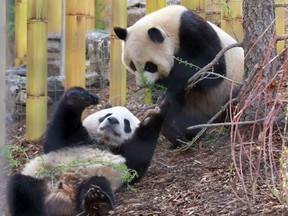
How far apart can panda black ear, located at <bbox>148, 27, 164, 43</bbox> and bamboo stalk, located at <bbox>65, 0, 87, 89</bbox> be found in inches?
19.6

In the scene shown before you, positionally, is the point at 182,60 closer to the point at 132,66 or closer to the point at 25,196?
the point at 132,66

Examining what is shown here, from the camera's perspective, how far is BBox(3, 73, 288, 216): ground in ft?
8.43

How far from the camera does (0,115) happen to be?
131cm

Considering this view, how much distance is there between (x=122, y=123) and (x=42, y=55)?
85 centimetres

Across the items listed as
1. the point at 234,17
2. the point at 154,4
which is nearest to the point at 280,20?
the point at 234,17

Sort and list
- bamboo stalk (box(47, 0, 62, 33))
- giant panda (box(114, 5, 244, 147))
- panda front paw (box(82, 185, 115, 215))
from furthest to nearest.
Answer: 1. bamboo stalk (box(47, 0, 62, 33))
2. giant panda (box(114, 5, 244, 147))
3. panda front paw (box(82, 185, 115, 215))

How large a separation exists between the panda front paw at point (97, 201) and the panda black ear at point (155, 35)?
1364mm

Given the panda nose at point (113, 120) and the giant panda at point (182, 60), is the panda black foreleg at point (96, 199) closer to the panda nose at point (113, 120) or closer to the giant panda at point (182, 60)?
the panda nose at point (113, 120)

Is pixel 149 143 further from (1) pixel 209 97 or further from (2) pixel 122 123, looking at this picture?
(1) pixel 209 97

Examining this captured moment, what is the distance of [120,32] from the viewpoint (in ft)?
12.9

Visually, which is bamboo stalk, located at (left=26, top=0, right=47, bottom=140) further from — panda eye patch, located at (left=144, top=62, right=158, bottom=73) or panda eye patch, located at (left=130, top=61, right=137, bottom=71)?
panda eye patch, located at (left=144, top=62, right=158, bottom=73)

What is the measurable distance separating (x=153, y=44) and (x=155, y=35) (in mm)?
76

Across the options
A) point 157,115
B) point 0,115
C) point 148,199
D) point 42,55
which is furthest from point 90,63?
point 0,115

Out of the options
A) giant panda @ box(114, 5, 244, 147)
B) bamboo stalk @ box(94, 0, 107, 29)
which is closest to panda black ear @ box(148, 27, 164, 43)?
giant panda @ box(114, 5, 244, 147)
